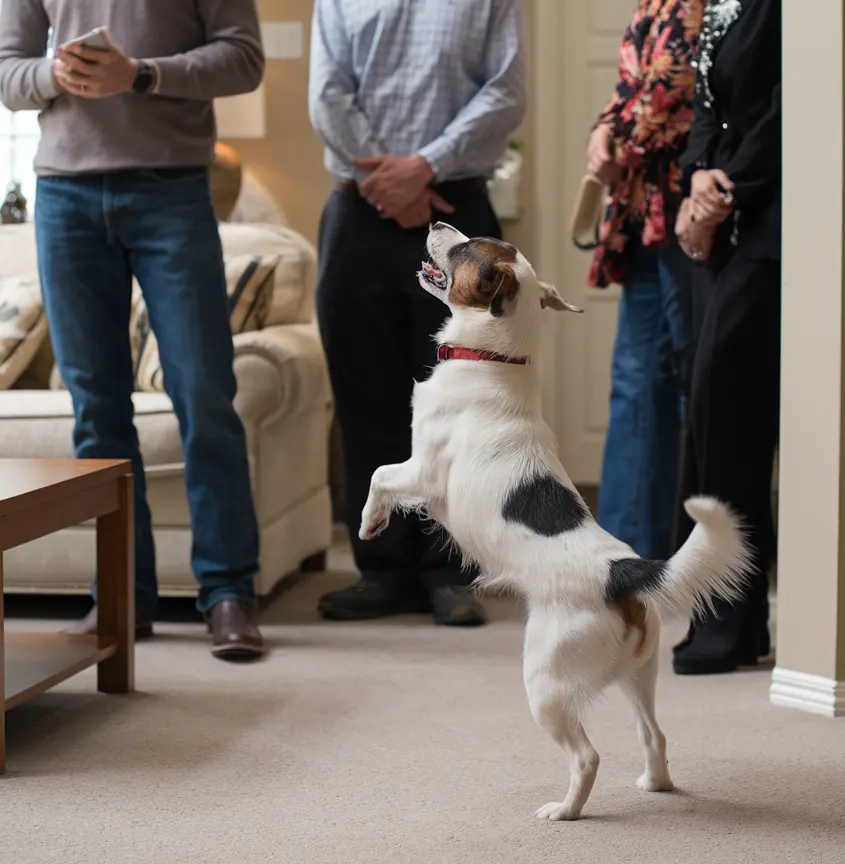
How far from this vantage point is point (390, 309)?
9.89ft

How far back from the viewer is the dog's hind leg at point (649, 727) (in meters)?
1.78

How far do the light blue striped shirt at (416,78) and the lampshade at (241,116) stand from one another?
4.22 feet

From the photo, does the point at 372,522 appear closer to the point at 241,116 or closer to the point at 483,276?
the point at 483,276

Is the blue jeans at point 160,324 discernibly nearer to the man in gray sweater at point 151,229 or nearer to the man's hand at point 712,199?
the man in gray sweater at point 151,229

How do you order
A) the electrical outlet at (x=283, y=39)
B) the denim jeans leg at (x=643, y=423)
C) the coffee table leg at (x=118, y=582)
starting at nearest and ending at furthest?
the coffee table leg at (x=118, y=582) < the denim jeans leg at (x=643, y=423) < the electrical outlet at (x=283, y=39)

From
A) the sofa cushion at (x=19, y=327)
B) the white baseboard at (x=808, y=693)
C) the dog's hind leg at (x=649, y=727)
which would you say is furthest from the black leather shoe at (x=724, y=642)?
the sofa cushion at (x=19, y=327)

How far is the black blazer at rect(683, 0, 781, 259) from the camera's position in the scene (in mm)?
2438

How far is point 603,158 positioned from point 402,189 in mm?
465

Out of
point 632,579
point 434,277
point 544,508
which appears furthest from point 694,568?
point 434,277

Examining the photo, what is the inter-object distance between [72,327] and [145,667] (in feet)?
2.29

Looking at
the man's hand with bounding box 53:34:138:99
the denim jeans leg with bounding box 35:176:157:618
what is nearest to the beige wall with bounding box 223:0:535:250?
the denim jeans leg with bounding box 35:176:157:618

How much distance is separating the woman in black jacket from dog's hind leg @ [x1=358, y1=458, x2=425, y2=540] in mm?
820

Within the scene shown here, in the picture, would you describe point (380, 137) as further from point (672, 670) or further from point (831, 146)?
point (672, 670)

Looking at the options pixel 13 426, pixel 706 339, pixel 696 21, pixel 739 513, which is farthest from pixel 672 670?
pixel 13 426
